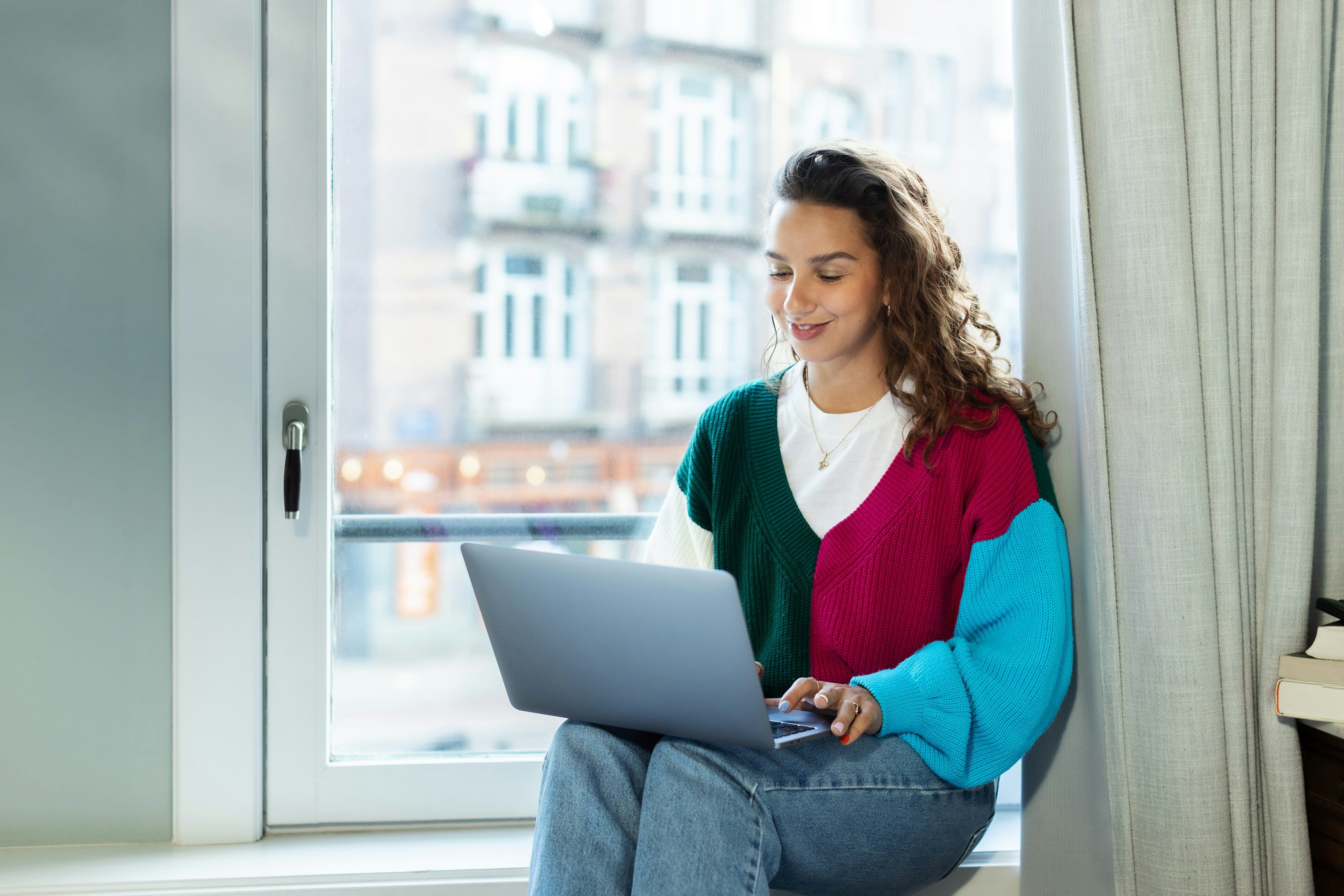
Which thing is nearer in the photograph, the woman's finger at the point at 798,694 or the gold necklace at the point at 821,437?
the woman's finger at the point at 798,694

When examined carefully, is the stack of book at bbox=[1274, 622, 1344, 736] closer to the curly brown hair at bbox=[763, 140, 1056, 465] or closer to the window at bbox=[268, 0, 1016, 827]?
the curly brown hair at bbox=[763, 140, 1056, 465]

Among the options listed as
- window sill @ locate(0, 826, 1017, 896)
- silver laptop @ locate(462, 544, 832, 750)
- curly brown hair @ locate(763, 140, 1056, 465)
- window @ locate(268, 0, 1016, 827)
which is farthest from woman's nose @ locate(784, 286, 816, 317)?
window sill @ locate(0, 826, 1017, 896)

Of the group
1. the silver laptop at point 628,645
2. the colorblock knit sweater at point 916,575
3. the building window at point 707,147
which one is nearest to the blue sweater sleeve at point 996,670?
the colorblock knit sweater at point 916,575

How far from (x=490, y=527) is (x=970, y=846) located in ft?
2.52

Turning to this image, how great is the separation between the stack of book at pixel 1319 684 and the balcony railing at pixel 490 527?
803mm

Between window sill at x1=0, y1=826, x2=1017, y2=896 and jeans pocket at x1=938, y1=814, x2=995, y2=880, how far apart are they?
0.22 m

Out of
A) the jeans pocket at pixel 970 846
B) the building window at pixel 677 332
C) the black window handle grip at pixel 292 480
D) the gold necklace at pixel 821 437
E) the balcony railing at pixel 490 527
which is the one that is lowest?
the jeans pocket at pixel 970 846

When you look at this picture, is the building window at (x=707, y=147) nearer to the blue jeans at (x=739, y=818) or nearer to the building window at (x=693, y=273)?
the building window at (x=693, y=273)

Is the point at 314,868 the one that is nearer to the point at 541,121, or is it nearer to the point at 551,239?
the point at 551,239

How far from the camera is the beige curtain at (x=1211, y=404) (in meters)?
1.01

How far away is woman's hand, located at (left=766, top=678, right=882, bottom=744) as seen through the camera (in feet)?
3.20

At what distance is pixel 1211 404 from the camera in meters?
1.03

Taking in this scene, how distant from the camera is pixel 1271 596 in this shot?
3.32ft

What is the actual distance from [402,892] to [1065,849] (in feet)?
2.81
